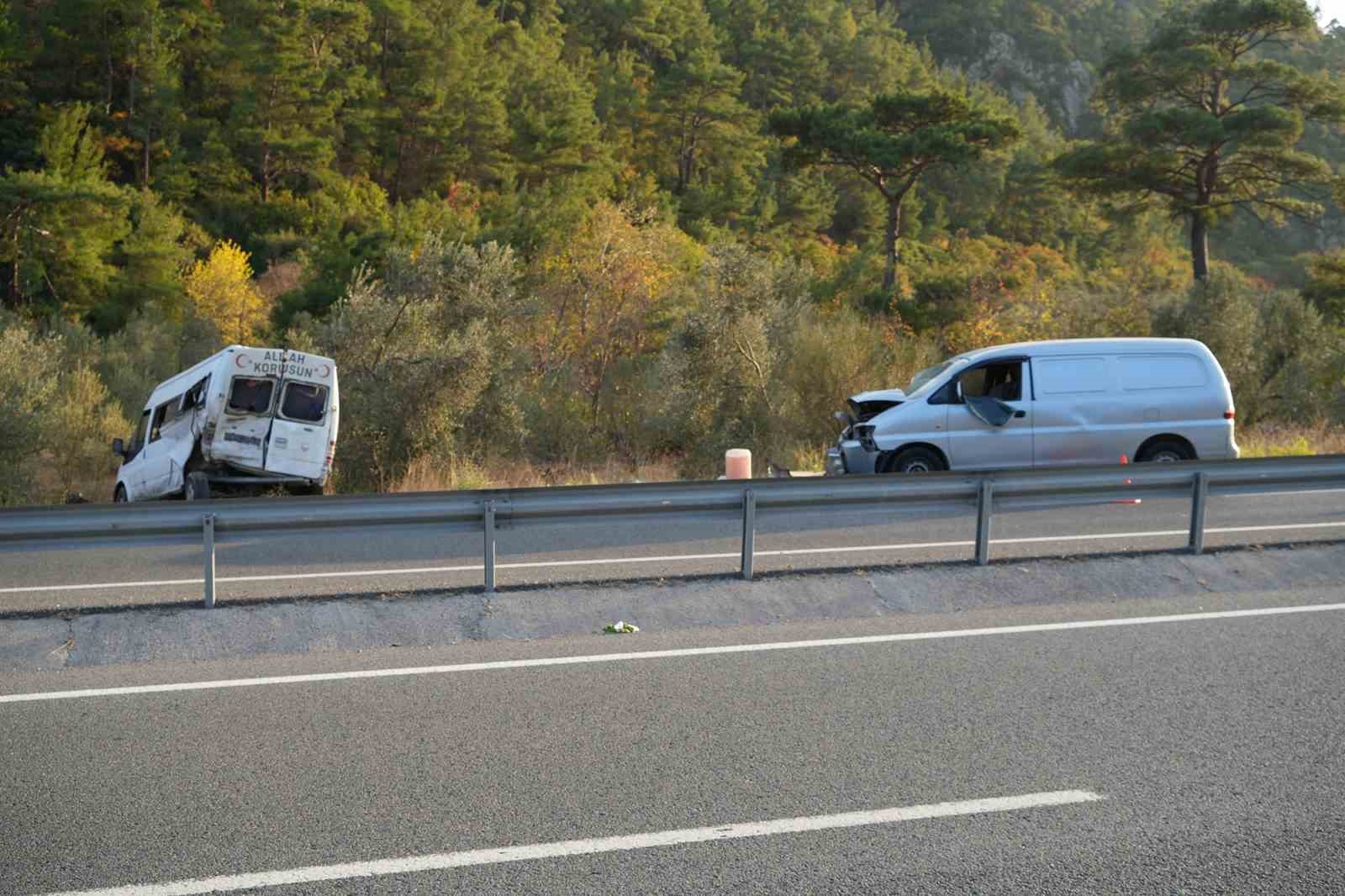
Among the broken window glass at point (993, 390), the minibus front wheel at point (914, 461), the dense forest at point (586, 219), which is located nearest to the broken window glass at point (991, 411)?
the broken window glass at point (993, 390)

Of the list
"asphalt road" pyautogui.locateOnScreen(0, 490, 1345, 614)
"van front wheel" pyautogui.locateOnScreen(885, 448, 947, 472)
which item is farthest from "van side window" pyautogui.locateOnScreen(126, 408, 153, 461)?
"van front wheel" pyautogui.locateOnScreen(885, 448, 947, 472)

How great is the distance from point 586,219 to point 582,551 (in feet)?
148

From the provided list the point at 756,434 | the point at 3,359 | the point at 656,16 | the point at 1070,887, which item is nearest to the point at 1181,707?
the point at 1070,887

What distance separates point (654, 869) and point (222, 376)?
14.1 m

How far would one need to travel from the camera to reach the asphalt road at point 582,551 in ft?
30.9

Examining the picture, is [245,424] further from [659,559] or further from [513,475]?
[659,559]

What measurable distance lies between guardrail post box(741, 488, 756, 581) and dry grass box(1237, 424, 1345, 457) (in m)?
12.1

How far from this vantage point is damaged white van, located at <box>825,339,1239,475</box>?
15172mm

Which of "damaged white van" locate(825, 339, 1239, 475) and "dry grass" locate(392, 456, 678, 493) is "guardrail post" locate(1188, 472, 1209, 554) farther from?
"dry grass" locate(392, 456, 678, 493)

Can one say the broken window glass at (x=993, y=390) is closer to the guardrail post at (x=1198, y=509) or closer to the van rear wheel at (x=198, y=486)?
the guardrail post at (x=1198, y=509)

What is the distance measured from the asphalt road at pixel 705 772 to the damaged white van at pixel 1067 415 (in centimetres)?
779

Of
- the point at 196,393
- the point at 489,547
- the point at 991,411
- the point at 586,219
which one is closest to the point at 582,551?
the point at 489,547

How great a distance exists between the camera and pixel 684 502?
28.4ft

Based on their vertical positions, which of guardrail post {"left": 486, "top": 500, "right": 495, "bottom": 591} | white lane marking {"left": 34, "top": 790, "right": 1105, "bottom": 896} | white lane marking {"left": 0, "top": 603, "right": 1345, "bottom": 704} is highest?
guardrail post {"left": 486, "top": 500, "right": 495, "bottom": 591}
